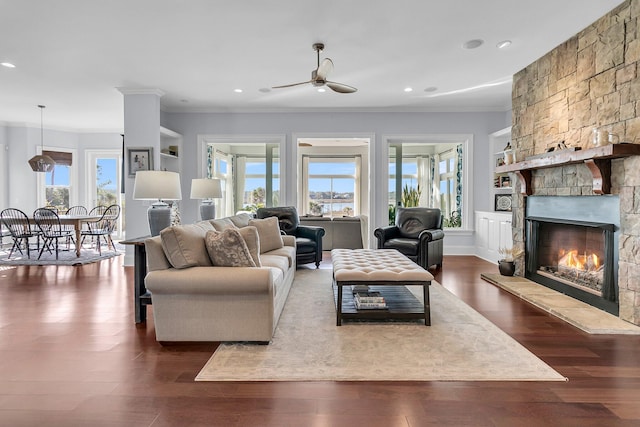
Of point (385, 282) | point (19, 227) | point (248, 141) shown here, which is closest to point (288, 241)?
point (385, 282)

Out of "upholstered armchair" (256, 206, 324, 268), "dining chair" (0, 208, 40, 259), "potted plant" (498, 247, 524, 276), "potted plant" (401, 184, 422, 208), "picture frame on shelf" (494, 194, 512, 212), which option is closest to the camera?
"potted plant" (498, 247, 524, 276)

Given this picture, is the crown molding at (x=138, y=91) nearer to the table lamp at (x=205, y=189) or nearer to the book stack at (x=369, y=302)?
the table lamp at (x=205, y=189)

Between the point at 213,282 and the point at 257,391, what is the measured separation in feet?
2.75

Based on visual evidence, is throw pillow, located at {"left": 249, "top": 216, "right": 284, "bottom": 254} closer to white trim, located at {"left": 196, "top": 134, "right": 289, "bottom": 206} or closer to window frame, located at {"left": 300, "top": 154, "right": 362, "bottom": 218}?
white trim, located at {"left": 196, "top": 134, "right": 289, "bottom": 206}

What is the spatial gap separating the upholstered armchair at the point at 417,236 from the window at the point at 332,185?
385cm

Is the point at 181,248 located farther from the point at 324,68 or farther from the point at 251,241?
the point at 324,68

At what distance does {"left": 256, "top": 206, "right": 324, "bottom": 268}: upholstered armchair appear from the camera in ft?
17.7

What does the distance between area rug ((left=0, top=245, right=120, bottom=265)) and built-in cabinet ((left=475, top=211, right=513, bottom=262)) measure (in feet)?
22.3

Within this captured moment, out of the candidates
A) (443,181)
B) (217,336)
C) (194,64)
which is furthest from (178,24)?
(443,181)

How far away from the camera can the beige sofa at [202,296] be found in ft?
8.50

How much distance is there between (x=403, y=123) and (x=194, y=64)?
393cm

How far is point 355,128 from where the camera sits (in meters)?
6.95

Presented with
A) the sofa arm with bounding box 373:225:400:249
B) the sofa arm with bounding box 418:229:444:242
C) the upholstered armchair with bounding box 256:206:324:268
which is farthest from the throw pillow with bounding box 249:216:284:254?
the sofa arm with bounding box 418:229:444:242

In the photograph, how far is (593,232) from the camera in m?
3.75
